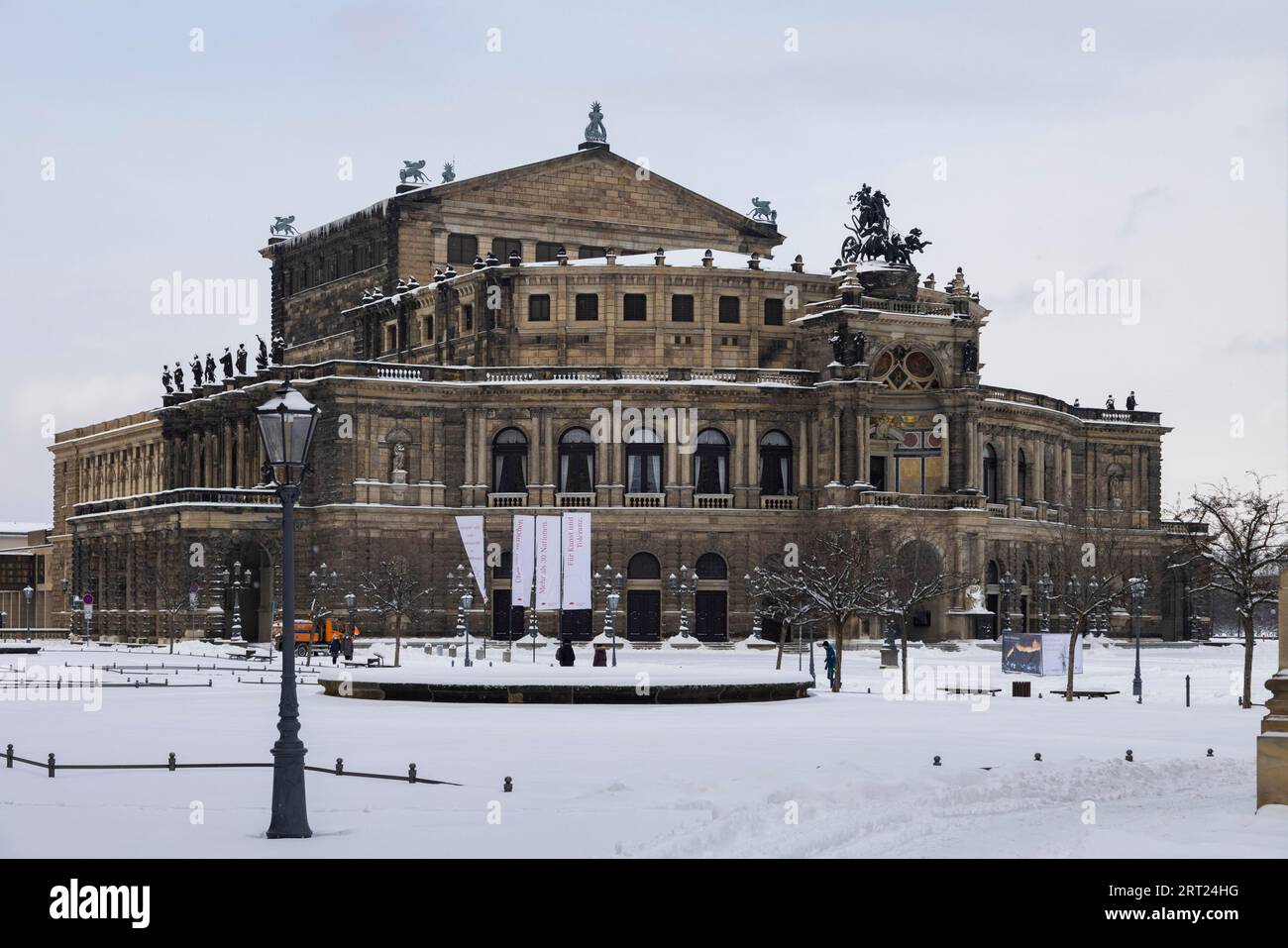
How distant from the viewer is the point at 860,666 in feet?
284

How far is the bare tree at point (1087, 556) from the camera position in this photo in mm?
109438

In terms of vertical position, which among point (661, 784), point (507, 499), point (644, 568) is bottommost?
point (661, 784)

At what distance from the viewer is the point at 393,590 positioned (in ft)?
338

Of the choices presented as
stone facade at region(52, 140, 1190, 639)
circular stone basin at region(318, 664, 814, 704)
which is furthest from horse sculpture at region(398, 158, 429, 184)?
circular stone basin at region(318, 664, 814, 704)

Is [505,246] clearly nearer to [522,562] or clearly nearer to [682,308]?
[682,308]

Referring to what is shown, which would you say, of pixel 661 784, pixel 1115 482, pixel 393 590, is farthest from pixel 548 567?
pixel 661 784

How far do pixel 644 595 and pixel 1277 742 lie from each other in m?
89.0

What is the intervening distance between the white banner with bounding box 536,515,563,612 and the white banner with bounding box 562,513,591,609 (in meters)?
0.43

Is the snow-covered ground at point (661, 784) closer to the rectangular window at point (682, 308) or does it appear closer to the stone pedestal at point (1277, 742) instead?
the stone pedestal at point (1277, 742)

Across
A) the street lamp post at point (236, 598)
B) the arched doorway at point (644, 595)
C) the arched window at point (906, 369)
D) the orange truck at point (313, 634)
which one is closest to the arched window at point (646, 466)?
the arched doorway at point (644, 595)

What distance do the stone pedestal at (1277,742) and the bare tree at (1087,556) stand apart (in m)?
72.5

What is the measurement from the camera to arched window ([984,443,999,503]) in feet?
401

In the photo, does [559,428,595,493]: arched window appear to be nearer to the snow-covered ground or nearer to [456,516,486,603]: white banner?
[456,516,486,603]: white banner
